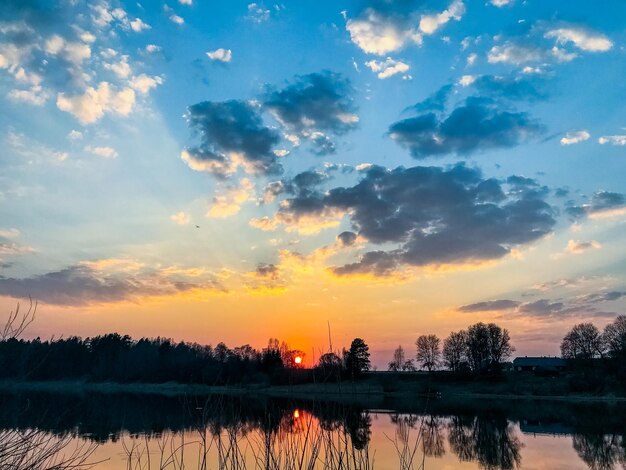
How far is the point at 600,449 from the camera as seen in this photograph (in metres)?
26.9

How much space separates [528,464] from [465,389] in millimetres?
61231

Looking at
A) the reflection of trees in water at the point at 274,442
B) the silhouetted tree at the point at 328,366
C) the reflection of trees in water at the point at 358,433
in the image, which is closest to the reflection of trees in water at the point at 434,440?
the reflection of trees in water at the point at 358,433

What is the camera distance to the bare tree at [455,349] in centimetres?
9656

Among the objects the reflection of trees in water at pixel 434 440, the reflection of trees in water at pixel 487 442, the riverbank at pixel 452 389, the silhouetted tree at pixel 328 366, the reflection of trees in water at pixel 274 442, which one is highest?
the silhouetted tree at pixel 328 366

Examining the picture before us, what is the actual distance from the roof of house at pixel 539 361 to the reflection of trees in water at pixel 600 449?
71.4 metres

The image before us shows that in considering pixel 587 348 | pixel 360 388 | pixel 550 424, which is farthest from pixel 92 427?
pixel 587 348

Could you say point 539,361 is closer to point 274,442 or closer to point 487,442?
point 487,442

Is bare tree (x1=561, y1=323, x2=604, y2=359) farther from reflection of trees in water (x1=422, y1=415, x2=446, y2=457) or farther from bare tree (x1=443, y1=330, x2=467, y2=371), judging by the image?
reflection of trees in water (x1=422, y1=415, x2=446, y2=457)

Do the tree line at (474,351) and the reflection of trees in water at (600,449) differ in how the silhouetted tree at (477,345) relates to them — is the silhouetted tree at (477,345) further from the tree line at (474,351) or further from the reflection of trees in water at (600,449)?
the reflection of trees in water at (600,449)

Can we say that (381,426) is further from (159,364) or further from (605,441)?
(159,364)

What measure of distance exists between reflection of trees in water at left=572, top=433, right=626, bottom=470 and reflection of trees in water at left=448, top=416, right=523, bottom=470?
10.2ft

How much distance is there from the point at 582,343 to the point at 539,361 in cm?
1164

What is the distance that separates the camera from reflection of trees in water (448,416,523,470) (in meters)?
24.2

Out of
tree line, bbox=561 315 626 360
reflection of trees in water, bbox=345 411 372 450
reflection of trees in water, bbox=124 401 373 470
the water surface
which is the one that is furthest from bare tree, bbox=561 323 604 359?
reflection of trees in water, bbox=124 401 373 470
